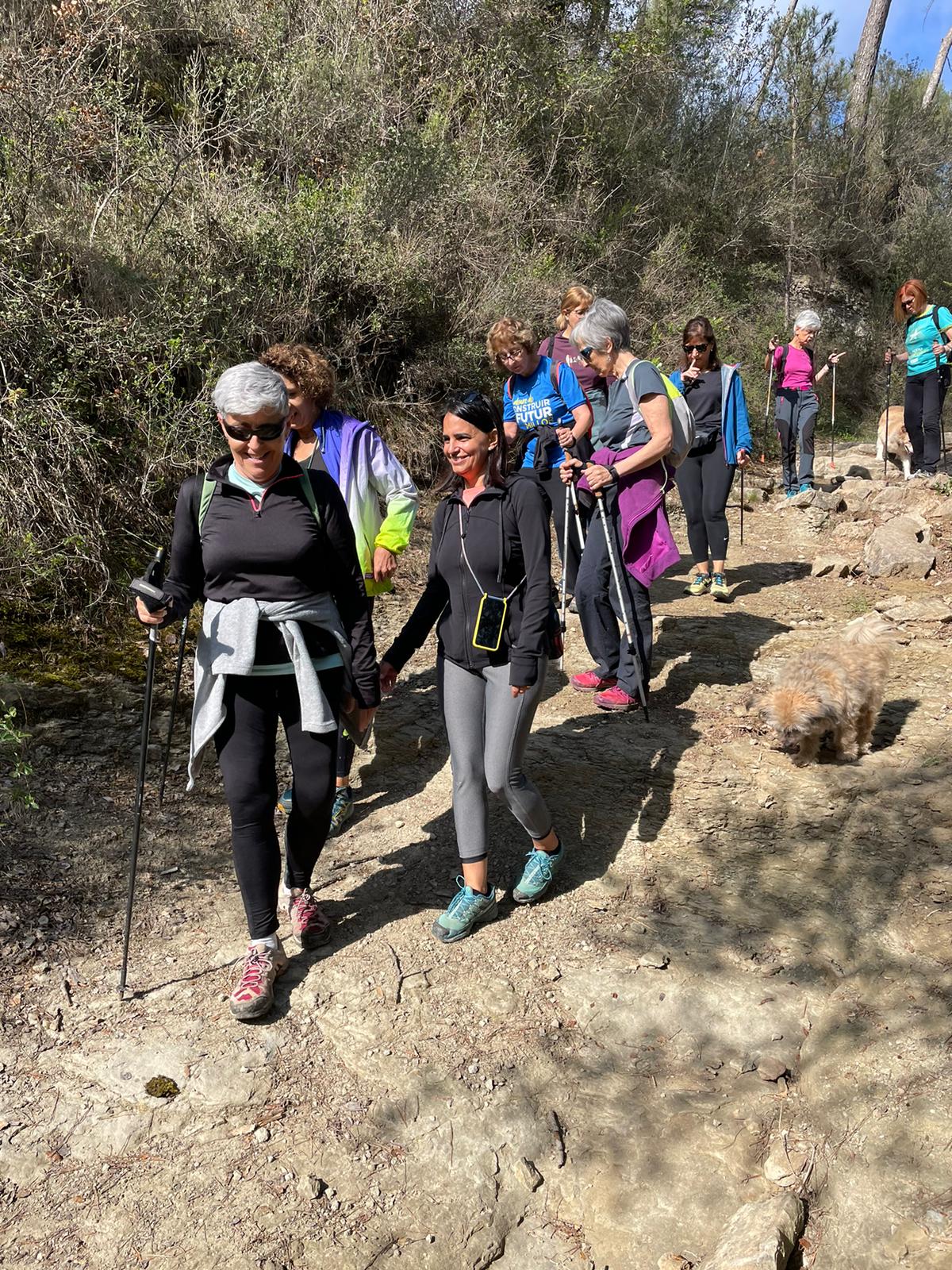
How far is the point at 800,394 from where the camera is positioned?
10883 millimetres

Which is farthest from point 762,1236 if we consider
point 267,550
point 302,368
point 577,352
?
Answer: point 577,352

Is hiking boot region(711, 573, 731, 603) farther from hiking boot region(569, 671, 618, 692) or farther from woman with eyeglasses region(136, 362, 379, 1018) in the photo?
woman with eyeglasses region(136, 362, 379, 1018)

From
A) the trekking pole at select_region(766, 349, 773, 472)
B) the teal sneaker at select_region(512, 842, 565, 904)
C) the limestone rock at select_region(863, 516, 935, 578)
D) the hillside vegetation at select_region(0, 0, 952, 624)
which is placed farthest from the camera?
the trekking pole at select_region(766, 349, 773, 472)

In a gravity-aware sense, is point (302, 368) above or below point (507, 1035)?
above

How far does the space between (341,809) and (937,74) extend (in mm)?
26963

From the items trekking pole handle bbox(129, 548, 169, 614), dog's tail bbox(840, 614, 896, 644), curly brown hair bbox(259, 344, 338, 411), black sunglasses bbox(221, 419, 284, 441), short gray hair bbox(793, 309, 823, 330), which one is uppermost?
short gray hair bbox(793, 309, 823, 330)

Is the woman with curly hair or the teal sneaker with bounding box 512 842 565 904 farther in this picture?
the woman with curly hair

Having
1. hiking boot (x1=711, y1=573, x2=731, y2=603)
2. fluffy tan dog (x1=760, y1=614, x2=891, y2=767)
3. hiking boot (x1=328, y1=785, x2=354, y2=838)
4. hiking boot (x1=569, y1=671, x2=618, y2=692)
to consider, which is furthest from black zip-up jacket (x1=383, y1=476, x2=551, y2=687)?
hiking boot (x1=711, y1=573, x2=731, y2=603)

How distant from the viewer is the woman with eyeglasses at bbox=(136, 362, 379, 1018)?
10.4ft

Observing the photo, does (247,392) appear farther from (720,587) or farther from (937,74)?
(937,74)

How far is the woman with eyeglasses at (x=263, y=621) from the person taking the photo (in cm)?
316

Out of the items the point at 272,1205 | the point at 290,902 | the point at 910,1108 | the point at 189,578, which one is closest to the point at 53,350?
the point at 189,578

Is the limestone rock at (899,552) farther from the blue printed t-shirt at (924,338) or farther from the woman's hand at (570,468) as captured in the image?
the woman's hand at (570,468)

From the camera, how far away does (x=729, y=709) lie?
19.3ft
